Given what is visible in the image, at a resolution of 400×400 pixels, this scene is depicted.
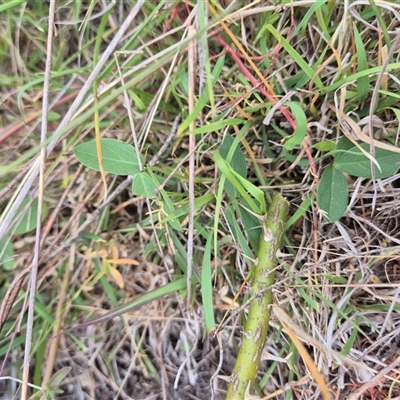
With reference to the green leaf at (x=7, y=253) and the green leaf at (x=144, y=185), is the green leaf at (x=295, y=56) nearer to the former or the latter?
the green leaf at (x=144, y=185)

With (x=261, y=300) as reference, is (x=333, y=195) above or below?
above

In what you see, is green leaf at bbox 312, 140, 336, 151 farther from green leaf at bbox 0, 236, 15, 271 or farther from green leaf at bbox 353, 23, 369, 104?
green leaf at bbox 0, 236, 15, 271

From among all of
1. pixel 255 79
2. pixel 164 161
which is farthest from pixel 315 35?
pixel 164 161

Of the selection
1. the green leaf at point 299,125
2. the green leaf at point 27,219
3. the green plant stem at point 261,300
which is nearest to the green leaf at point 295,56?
the green leaf at point 299,125

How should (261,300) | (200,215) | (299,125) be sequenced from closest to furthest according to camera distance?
(299,125), (261,300), (200,215)

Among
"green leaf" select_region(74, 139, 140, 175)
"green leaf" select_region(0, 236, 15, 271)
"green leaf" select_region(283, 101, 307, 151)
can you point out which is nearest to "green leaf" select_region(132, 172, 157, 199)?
"green leaf" select_region(74, 139, 140, 175)

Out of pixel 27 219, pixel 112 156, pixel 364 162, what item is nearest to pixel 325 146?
pixel 364 162

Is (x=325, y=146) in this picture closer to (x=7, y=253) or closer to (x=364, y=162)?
(x=364, y=162)
